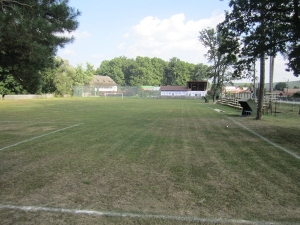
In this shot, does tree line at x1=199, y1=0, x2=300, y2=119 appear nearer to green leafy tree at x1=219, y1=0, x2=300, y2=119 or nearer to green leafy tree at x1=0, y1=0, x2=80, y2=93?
green leafy tree at x1=219, y1=0, x2=300, y2=119

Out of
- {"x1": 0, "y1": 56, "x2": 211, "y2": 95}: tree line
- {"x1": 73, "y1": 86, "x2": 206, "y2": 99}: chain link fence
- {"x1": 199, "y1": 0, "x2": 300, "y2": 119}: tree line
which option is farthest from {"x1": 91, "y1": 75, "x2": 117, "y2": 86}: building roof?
{"x1": 199, "y1": 0, "x2": 300, "y2": 119}: tree line

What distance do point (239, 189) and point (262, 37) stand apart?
8125 mm

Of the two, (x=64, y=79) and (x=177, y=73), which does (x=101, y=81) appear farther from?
(x=64, y=79)

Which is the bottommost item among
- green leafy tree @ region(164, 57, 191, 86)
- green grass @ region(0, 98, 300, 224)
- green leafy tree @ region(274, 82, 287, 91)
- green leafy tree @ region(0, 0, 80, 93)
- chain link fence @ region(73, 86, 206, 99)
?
green grass @ region(0, 98, 300, 224)

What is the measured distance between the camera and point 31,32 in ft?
24.1

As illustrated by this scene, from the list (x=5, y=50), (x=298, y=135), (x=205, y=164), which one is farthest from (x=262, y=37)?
(x=5, y=50)

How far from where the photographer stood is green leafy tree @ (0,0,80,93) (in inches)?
276

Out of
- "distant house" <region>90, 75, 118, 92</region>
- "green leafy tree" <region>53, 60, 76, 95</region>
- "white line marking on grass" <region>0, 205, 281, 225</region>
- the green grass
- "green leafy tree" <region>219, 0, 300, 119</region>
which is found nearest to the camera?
"white line marking on grass" <region>0, 205, 281, 225</region>

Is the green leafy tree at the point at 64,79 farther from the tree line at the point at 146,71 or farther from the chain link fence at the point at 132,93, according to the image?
the tree line at the point at 146,71

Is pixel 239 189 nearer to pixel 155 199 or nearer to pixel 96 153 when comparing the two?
pixel 155 199

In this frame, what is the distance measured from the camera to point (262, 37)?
1056 centimetres

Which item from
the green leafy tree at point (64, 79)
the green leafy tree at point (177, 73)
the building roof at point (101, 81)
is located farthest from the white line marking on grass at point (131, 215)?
the green leafy tree at point (177, 73)

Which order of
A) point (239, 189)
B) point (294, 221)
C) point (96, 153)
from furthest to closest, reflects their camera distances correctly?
1. point (96, 153)
2. point (239, 189)
3. point (294, 221)

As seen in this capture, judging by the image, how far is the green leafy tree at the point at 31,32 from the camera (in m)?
7.02
